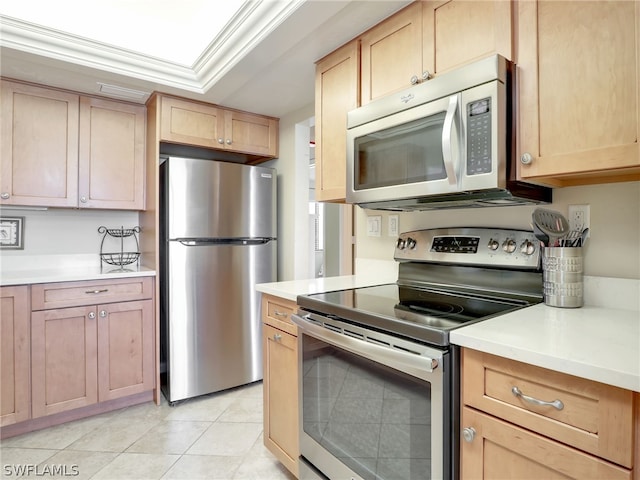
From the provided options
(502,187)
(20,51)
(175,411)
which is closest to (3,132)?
(20,51)

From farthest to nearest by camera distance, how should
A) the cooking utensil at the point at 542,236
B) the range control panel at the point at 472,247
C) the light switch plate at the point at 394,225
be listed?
the light switch plate at the point at 394,225, the range control panel at the point at 472,247, the cooking utensil at the point at 542,236

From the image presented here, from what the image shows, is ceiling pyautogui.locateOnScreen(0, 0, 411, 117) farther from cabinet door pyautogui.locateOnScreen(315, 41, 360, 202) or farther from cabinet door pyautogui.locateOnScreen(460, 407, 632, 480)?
cabinet door pyautogui.locateOnScreen(460, 407, 632, 480)

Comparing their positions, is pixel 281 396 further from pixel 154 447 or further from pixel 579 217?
pixel 579 217

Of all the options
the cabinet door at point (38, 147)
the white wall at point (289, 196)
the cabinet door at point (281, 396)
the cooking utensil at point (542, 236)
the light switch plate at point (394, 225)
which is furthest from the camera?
the white wall at point (289, 196)

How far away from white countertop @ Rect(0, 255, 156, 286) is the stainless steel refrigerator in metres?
0.30

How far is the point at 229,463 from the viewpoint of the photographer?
1.81 metres

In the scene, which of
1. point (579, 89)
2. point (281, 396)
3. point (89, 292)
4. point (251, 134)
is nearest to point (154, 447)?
point (281, 396)

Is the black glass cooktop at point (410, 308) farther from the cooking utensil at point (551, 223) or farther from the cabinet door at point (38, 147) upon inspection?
the cabinet door at point (38, 147)

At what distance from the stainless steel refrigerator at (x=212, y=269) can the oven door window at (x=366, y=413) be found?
1.28 metres

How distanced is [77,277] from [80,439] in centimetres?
94

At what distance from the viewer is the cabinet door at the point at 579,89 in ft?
3.13

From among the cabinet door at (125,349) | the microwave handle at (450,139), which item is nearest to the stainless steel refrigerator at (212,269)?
the cabinet door at (125,349)

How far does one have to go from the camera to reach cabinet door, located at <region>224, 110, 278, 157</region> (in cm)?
276

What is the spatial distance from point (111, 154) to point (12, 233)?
0.85 meters
